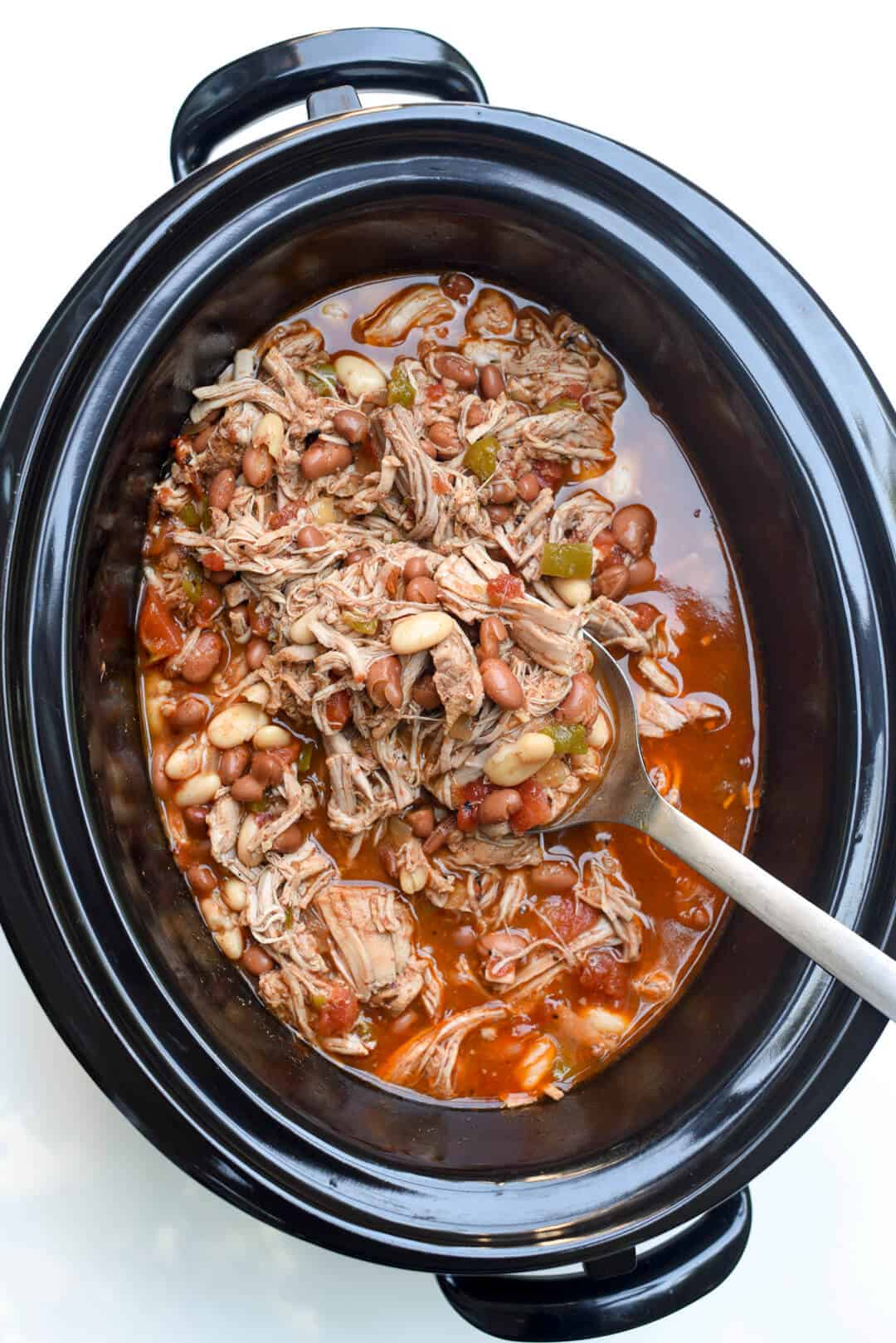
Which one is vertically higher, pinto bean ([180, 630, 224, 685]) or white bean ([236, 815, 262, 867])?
pinto bean ([180, 630, 224, 685])

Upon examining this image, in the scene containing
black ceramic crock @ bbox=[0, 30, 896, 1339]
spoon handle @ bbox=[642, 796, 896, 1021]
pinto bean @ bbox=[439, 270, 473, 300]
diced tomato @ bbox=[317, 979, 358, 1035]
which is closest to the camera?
spoon handle @ bbox=[642, 796, 896, 1021]

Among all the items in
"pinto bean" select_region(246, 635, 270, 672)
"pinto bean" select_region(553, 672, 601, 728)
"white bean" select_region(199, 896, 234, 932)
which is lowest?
"pinto bean" select_region(553, 672, 601, 728)

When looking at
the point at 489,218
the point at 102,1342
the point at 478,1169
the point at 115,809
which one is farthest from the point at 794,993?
the point at 102,1342

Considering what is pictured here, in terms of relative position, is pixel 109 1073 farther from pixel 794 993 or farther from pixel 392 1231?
pixel 794 993

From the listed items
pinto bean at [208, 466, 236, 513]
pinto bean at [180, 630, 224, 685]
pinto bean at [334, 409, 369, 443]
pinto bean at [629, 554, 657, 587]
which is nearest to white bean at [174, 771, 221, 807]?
pinto bean at [180, 630, 224, 685]

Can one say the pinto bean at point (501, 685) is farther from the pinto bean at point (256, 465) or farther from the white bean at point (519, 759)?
the pinto bean at point (256, 465)

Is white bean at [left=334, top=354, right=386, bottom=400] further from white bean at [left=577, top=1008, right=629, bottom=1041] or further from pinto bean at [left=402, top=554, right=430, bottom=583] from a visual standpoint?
white bean at [left=577, top=1008, right=629, bottom=1041]
